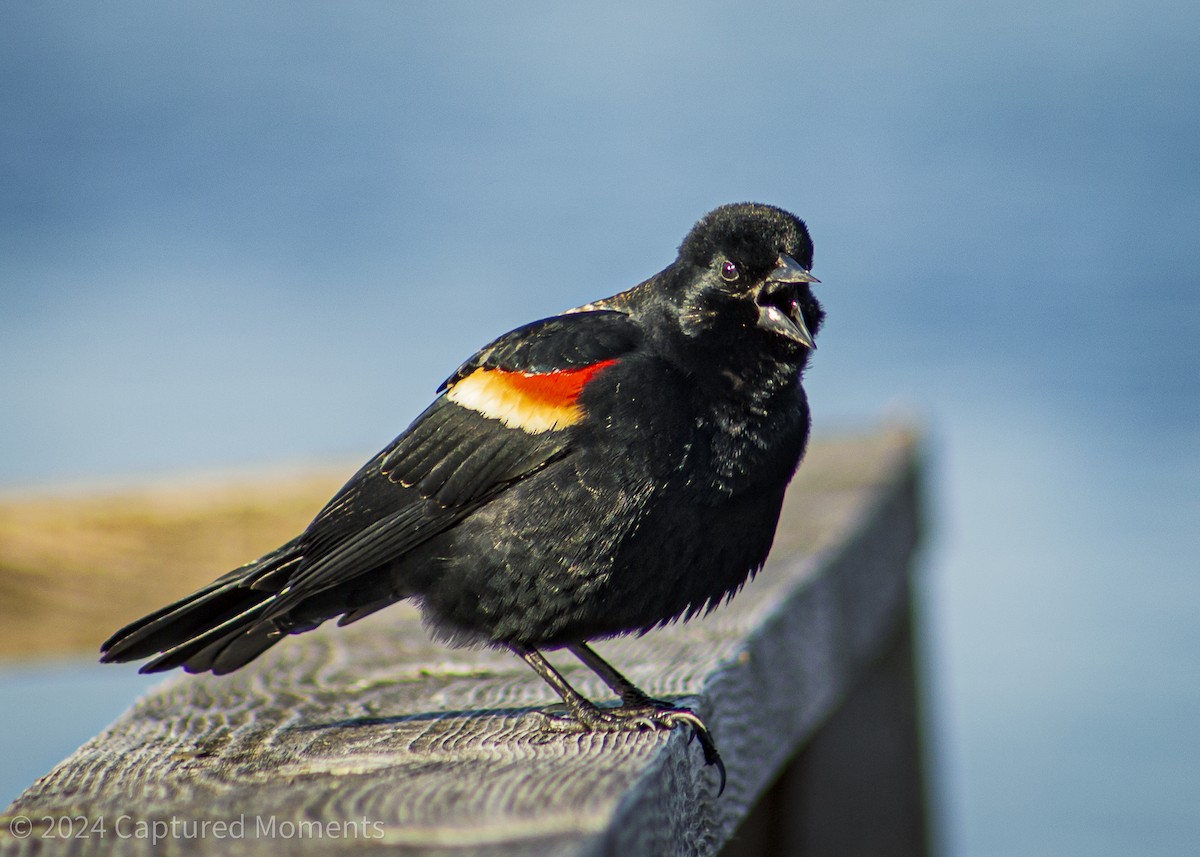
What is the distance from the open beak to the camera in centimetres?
247

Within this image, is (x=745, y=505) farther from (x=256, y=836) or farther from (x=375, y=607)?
(x=256, y=836)

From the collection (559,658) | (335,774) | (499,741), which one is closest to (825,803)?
(559,658)

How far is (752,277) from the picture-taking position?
257 centimetres

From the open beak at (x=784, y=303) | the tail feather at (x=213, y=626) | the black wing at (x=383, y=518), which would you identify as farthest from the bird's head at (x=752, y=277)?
the tail feather at (x=213, y=626)

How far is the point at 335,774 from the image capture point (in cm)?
160

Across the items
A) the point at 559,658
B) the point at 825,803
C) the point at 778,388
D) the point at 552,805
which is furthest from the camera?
the point at 825,803

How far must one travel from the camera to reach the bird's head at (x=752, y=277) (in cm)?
251

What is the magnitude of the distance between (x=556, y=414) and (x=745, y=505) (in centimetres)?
38

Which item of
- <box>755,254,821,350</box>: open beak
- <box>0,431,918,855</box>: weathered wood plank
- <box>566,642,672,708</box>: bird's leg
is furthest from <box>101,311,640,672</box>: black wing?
<box>566,642,672,708</box>: bird's leg

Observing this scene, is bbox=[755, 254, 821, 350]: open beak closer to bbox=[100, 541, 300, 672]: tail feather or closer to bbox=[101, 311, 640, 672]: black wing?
bbox=[101, 311, 640, 672]: black wing

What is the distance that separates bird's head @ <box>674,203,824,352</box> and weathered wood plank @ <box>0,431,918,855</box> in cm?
56

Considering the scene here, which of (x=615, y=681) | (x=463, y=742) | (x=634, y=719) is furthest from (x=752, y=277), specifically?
(x=463, y=742)

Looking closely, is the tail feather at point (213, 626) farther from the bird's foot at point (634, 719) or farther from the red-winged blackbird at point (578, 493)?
the bird's foot at point (634, 719)

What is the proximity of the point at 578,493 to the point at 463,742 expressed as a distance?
1.85 feet
